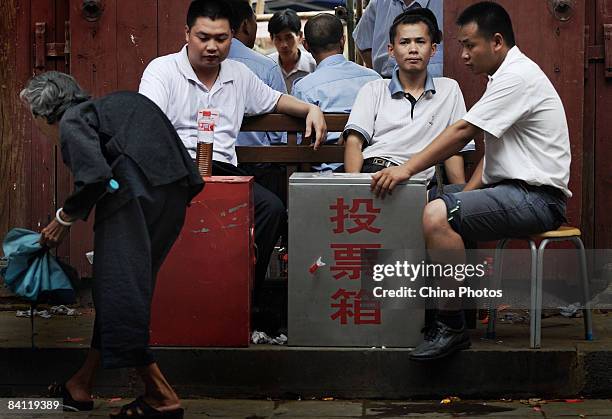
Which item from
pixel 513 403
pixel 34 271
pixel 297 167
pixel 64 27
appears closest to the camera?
pixel 34 271

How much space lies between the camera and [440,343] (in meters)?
5.79

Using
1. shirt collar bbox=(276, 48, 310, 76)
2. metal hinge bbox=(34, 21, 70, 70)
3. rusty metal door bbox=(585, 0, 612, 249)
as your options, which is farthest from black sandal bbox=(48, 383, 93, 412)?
shirt collar bbox=(276, 48, 310, 76)

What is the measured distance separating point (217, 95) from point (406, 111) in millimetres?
1065

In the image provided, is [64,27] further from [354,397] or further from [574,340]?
[574,340]

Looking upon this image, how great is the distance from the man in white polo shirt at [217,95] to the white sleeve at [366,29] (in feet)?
5.82

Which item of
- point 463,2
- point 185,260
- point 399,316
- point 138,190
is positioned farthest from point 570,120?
point 138,190

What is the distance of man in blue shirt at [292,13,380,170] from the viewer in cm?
723

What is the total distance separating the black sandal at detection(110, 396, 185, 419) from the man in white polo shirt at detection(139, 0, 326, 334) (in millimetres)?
1264

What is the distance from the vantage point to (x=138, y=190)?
5031 millimetres

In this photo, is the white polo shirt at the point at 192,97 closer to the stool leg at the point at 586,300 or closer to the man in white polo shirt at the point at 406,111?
the man in white polo shirt at the point at 406,111

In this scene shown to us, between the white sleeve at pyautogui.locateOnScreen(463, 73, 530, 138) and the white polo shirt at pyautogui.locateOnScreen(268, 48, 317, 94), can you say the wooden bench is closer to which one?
the white sleeve at pyautogui.locateOnScreen(463, 73, 530, 138)

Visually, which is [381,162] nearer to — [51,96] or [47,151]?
[51,96]

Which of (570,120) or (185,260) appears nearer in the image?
(185,260)

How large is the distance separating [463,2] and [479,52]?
1.07 metres
